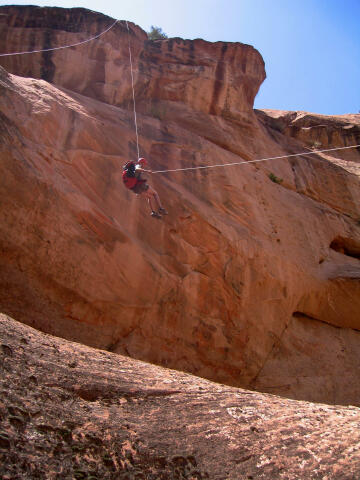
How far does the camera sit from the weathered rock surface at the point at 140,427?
2.56 meters

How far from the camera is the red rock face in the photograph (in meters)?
7.84

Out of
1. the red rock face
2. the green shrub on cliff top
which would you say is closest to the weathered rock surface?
the red rock face

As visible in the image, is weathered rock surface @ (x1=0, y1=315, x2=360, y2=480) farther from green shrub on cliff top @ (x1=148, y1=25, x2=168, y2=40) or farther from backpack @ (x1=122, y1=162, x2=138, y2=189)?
green shrub on cliff top @ (x1=148, y1=25, x2=168, y2=40)

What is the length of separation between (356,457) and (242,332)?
7064mm

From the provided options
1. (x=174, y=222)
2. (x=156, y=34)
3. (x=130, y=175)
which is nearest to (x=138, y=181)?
(x=130, y=175)

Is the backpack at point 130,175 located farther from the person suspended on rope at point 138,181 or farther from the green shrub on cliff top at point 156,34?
the green shrub on cliff top at point 156,34

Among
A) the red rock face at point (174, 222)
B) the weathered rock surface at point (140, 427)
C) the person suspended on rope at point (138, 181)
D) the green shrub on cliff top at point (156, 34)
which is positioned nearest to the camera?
the weathered rock surface at point (140, 427)

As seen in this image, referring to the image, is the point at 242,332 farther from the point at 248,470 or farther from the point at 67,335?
the point at 248,470

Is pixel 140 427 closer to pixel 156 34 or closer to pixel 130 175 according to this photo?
pixel 130 175

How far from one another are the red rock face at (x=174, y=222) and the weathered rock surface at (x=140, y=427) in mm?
3823

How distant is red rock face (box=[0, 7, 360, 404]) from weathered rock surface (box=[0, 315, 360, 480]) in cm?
382

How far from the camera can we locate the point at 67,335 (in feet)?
23.9

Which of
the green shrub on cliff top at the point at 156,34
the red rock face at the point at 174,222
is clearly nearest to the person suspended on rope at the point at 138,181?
the red rock face at the point at 174,222

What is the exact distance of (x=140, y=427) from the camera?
301 cm
